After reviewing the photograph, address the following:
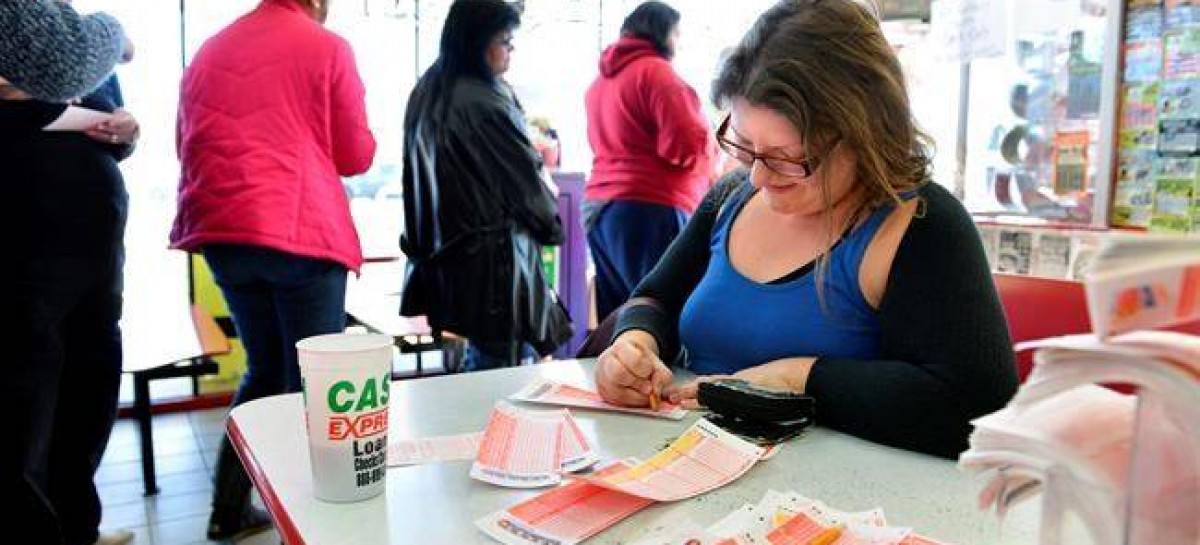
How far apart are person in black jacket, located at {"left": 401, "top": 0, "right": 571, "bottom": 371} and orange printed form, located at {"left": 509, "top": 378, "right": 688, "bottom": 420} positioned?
1294 mm

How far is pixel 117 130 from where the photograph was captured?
6.50 ft

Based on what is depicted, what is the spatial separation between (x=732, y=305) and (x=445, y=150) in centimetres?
148

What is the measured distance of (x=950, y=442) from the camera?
104 centimetres

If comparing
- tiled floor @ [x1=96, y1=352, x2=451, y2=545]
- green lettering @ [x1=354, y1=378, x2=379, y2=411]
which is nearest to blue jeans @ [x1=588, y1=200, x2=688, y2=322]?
tiled floor @ [x1=96, y1=352, x2=451, y2=545]

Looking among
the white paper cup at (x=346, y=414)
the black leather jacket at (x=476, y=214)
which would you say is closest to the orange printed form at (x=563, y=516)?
the white paper cup at (x=346, y=414)

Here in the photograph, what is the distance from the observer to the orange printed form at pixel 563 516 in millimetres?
812

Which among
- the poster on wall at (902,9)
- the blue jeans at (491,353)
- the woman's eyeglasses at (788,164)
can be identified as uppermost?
the poster on wall at (902,9)

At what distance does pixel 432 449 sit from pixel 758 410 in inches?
15.5

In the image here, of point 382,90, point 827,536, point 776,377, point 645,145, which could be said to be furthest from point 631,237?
point 827,536

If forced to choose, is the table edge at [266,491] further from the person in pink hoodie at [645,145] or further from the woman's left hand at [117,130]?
the person in pink hoodie at [645,145]

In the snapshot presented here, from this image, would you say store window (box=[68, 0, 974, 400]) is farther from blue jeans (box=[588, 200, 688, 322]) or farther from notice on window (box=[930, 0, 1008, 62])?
blue jeans (box=[588, 200, 688, 322])

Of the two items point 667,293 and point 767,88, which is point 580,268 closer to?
point 667,293

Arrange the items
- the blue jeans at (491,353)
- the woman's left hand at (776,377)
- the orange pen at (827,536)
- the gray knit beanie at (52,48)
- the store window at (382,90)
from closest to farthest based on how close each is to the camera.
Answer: the orange pen at (827,536) → the woman's left hand at (776,377) → the gray knit beanie at (52,48) → the blue jeans at (491,353) → the store window at (382,90)

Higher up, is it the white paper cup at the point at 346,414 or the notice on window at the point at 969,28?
the notice on window at the point at 969,28
